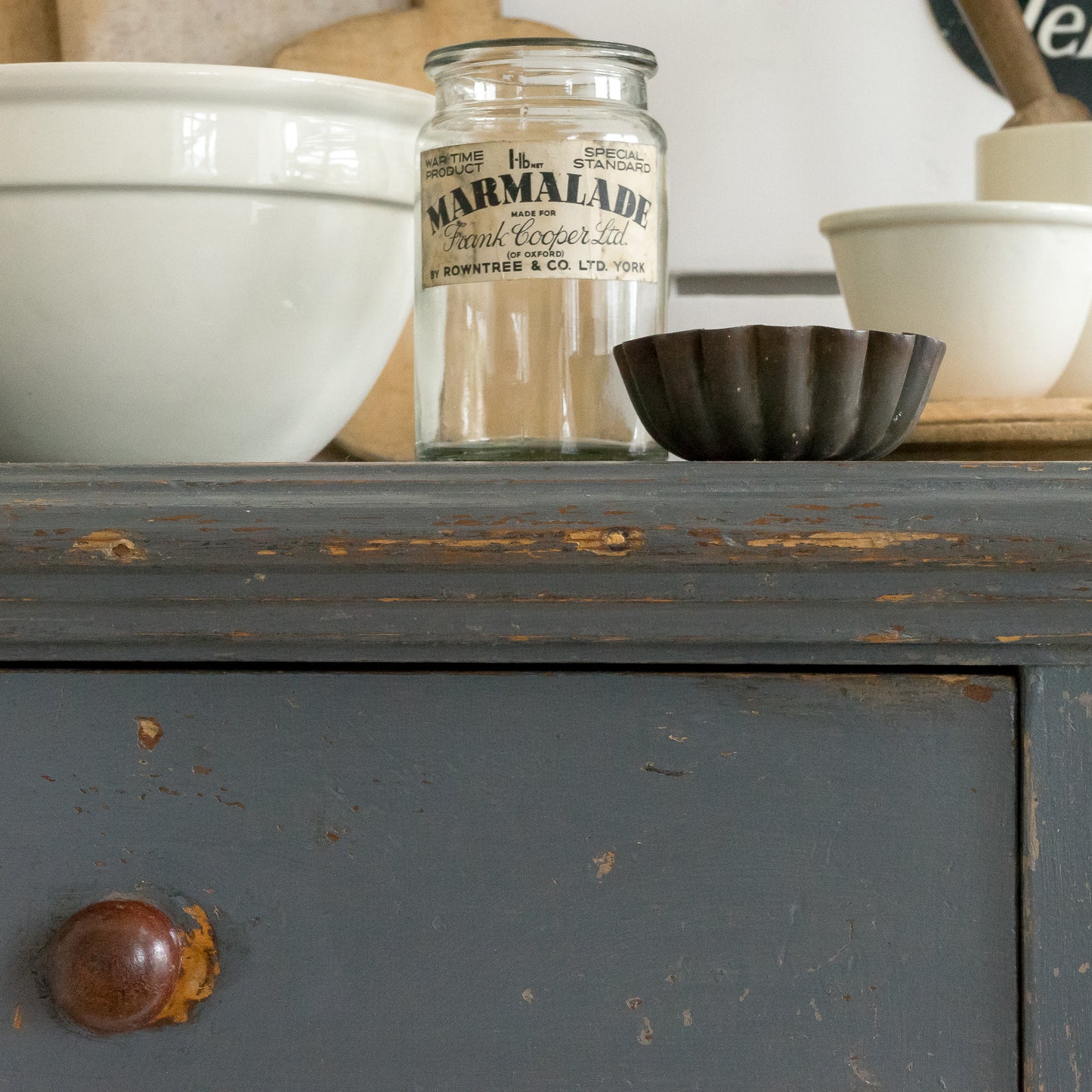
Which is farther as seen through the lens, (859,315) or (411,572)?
(859,315)

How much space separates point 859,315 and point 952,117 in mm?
311

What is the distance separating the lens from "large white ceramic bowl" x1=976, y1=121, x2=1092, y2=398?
54cm

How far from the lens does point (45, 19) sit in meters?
0.67

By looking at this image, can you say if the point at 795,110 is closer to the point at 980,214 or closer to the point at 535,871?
the point at 980,214

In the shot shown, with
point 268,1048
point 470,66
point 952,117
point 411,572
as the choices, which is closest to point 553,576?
point 411,572

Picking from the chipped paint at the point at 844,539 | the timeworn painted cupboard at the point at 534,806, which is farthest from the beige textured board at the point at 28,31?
the chipped paint at the point at 844,539

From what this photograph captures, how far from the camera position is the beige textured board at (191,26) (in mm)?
649

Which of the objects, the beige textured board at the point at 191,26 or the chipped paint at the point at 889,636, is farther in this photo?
the beige textured board at the point at 191,26

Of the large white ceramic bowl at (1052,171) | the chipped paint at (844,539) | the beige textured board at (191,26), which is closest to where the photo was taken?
the chipped paint at (844,539)

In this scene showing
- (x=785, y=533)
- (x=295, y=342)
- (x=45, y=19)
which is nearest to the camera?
(x=785, y=533)

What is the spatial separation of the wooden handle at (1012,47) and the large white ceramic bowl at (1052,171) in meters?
0.06

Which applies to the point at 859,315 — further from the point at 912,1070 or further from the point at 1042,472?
the point at 912,1070

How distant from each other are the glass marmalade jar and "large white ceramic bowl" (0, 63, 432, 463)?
0.03 meters

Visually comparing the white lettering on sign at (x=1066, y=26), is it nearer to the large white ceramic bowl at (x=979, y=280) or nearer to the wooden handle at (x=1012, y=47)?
the wooden handle at (x=1012, y=47)
